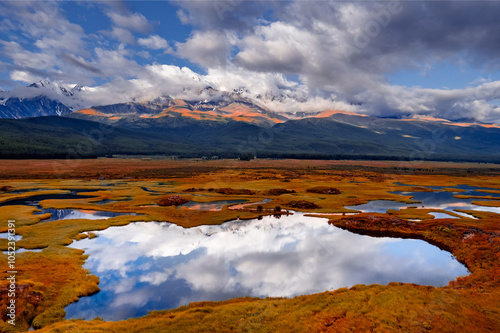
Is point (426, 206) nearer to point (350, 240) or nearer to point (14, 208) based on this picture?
point (350, 240)

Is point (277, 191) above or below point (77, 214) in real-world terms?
above

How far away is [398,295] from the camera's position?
25.7 metres

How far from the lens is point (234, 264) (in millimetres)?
37844

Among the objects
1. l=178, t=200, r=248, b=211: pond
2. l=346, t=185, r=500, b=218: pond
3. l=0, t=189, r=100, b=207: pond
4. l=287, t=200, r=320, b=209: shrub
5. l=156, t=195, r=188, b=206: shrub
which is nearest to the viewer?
l=346, t=185, r=500, b=218: pond

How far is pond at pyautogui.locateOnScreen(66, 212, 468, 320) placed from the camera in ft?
97.8

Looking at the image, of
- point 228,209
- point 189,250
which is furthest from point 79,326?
point 228,209

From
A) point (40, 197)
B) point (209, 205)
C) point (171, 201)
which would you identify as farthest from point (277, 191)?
point (40, 197)

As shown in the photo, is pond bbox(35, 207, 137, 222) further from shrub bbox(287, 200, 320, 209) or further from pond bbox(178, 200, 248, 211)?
shrub bbox(287, 200, 320, 209)

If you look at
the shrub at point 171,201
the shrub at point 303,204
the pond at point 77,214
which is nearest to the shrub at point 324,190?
the shrub at point 303,204

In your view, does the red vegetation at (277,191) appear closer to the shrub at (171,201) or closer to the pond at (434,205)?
the pond at (434,205)

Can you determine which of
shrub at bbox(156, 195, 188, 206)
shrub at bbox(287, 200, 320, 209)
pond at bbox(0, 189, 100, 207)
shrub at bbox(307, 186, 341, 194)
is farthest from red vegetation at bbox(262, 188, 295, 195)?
pond at bbox(0, 189, 100, 207)

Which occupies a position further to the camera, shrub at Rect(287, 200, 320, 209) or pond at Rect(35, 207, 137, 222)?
shrub at Rect(287, 200, 320, 209)

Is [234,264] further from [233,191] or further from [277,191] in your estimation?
[233,191]

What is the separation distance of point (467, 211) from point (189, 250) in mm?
65862
